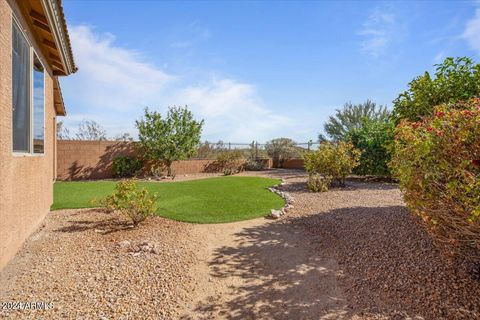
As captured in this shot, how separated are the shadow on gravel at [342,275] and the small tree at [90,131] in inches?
748

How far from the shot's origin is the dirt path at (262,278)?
10.6 ft

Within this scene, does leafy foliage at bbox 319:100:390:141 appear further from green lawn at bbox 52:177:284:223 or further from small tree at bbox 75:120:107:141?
small tree at bbox 75:120:107:141

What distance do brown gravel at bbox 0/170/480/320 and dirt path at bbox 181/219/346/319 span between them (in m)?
0.02

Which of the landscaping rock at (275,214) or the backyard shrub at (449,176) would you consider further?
the landscaping rock at (275,214)

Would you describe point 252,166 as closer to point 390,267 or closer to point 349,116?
point 349,116

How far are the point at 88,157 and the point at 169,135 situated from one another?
462cm

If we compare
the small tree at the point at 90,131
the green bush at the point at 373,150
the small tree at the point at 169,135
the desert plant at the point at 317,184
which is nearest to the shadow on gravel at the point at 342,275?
the desert plant at the point at 317,184

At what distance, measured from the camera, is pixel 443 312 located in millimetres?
3070

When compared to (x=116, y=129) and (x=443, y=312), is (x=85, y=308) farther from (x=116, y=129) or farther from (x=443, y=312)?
(x=116, y=129)

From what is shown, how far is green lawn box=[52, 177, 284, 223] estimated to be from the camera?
6.92 meters

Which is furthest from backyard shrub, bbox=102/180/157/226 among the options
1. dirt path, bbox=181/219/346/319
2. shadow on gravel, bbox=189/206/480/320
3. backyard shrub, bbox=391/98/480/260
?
backyard shrub, bbox=391/98/480/260

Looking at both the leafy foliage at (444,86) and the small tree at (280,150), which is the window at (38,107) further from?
the small tree at (280,150)

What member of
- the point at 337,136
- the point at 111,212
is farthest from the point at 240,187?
the point at 337,136

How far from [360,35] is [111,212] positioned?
9810mm
